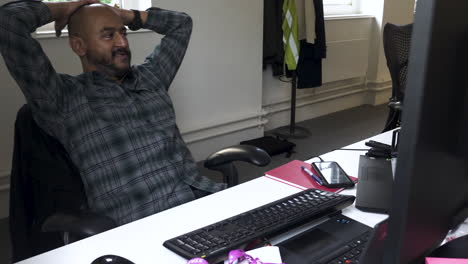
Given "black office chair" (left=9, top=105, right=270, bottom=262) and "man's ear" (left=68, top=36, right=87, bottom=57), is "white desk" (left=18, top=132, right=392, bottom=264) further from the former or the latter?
"man's ear" (left=68, top=36, right=87, bottom=57)

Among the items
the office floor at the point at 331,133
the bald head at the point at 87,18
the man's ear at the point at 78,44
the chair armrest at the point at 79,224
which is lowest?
the office floor at the point at 331,133

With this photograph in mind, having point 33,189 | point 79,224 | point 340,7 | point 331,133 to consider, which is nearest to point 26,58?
point 33,189

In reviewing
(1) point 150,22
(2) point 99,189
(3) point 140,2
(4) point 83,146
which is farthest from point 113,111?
(3) point 140,2

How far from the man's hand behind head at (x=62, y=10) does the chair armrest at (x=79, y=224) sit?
77cm

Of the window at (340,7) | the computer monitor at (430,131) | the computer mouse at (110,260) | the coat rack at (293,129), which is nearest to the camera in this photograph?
the computer monitor at (430,131)

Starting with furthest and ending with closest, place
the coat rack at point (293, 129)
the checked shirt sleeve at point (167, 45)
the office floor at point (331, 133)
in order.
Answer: the coat rack at point (293, 129)
the office floor at point (331, 133)
the checked shirt sleeve at point (167, 45)

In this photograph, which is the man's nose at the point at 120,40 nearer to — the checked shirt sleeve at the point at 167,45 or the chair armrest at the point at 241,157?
the checked shirt sleeve at the point at 167,45

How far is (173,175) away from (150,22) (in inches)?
27.1

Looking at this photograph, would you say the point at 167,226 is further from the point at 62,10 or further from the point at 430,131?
the point at 62,10

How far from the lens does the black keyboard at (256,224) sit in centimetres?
84

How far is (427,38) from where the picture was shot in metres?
0.45

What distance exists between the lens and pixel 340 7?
14.7ft

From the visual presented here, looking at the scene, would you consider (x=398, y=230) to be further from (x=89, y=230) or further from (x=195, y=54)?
(x=195, y=54)

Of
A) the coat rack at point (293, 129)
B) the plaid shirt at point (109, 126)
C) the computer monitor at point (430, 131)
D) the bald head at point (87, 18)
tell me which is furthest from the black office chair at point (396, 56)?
the computer monitor at point (430, 131)
